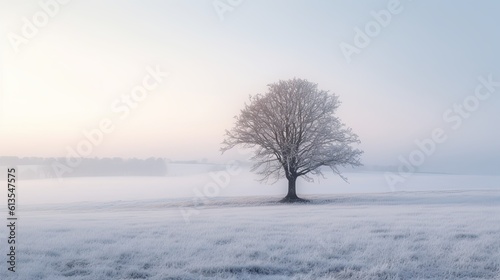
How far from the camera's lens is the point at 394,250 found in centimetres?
1180

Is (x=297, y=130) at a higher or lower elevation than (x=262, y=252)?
higher

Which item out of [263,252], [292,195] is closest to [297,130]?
[292,195]

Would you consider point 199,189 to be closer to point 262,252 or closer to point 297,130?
point 297,130

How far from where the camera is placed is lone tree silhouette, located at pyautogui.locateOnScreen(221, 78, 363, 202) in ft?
128

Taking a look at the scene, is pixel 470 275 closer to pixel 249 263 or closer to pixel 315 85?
pixel 249 263

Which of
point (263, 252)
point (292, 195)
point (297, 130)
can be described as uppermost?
point (297, 130)

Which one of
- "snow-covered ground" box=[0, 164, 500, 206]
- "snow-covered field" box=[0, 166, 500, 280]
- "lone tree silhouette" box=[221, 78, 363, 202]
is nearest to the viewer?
"snow-covered field" box=[0, 166, 500, 280]

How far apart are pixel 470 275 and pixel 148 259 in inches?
350

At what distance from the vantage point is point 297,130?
131 ft

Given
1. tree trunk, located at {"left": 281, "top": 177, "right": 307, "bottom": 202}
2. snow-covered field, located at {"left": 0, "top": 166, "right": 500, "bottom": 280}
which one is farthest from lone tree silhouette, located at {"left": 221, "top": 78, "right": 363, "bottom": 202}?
snow-covered field, located at {"left": 0, "top": 166, "right": 500, "bottom": 280}

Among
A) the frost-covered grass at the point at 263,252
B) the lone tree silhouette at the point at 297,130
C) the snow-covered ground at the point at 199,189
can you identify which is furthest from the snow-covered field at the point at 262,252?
the lone tree silhouette at the point at 297,130

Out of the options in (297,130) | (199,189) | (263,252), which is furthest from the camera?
(199,189)

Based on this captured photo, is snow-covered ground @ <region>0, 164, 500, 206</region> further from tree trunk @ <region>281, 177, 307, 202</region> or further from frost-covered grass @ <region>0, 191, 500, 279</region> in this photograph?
frost-covered grass @ <region>0, 191, 500, 279</region>

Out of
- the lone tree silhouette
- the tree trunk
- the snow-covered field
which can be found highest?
the lone tree silhouette
